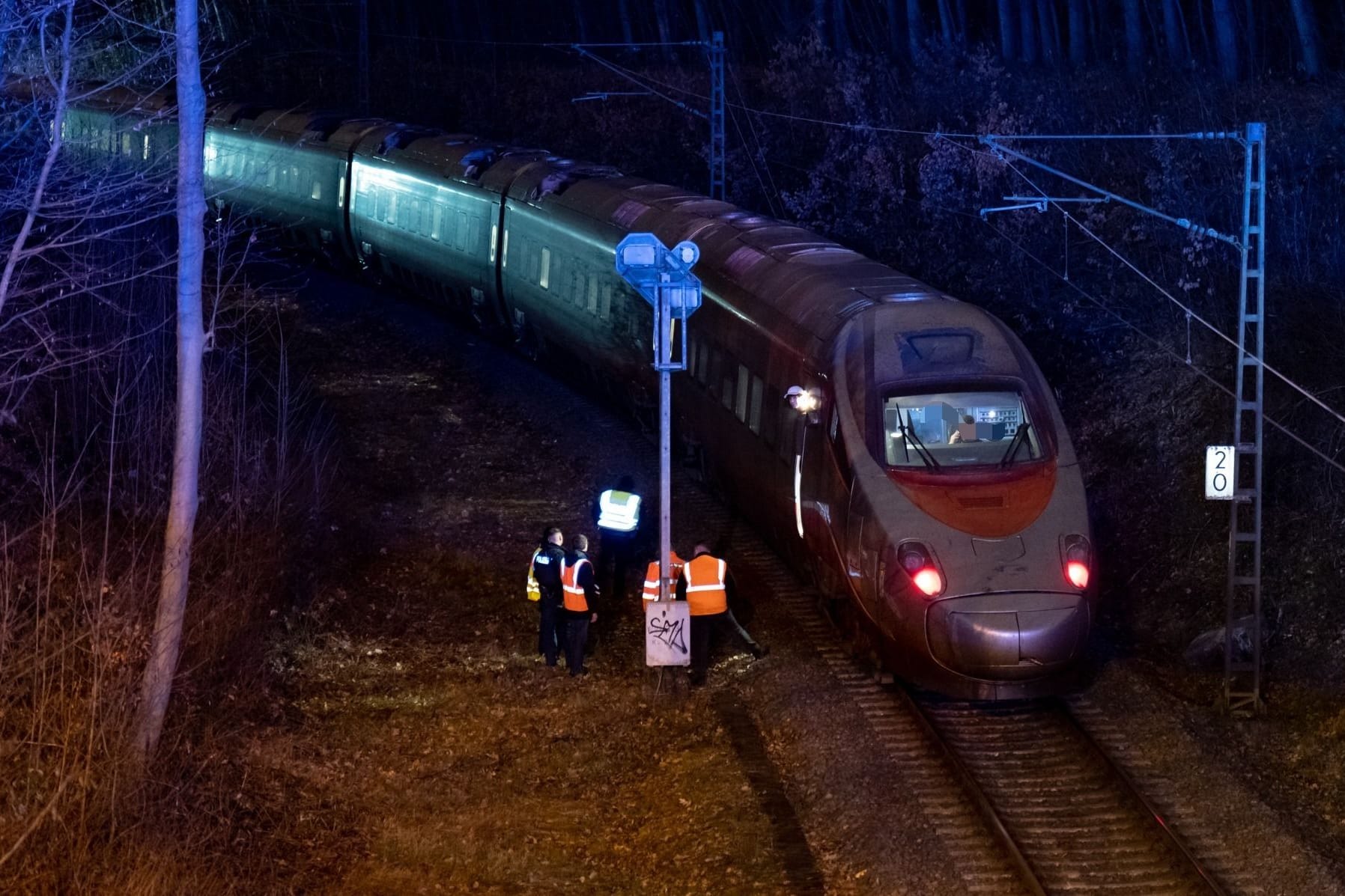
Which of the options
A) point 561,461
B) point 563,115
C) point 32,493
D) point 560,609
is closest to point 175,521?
point 560,609

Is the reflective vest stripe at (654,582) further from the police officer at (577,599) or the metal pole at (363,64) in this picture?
the metal pole at (363,64)

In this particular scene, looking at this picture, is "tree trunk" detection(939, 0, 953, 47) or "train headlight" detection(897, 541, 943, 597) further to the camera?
"tree trunk" detection(939, 0, 953, 47)

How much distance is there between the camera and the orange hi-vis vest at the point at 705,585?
13562 mm

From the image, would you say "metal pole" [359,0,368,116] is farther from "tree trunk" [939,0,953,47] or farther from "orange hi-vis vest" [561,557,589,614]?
"orange hi-vis vest" [561,557,589,614]

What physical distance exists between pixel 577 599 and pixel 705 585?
44.4 inches

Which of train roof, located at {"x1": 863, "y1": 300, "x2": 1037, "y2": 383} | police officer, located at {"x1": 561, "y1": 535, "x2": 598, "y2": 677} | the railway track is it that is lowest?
the railway track

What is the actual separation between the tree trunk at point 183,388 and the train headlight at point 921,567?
5.35 m

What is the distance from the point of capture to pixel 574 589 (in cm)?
1348

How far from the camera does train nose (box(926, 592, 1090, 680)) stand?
11.4 meters

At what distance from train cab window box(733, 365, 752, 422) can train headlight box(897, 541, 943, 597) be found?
3.76 m

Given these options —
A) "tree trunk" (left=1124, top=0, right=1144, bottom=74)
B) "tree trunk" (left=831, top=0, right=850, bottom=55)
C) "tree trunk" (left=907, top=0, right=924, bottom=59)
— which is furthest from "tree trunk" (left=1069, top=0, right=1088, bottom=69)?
"tree trunk" (left=831, top=0, right=850, bottom=55)

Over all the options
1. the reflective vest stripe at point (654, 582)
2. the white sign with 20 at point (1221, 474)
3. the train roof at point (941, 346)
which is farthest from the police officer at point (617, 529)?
the white sign with 20 at point (1221, 474)

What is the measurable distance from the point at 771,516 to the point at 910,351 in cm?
260

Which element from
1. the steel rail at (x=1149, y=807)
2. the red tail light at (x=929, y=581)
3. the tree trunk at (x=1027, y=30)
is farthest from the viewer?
the tree trunk at (x=1027, y=30)
